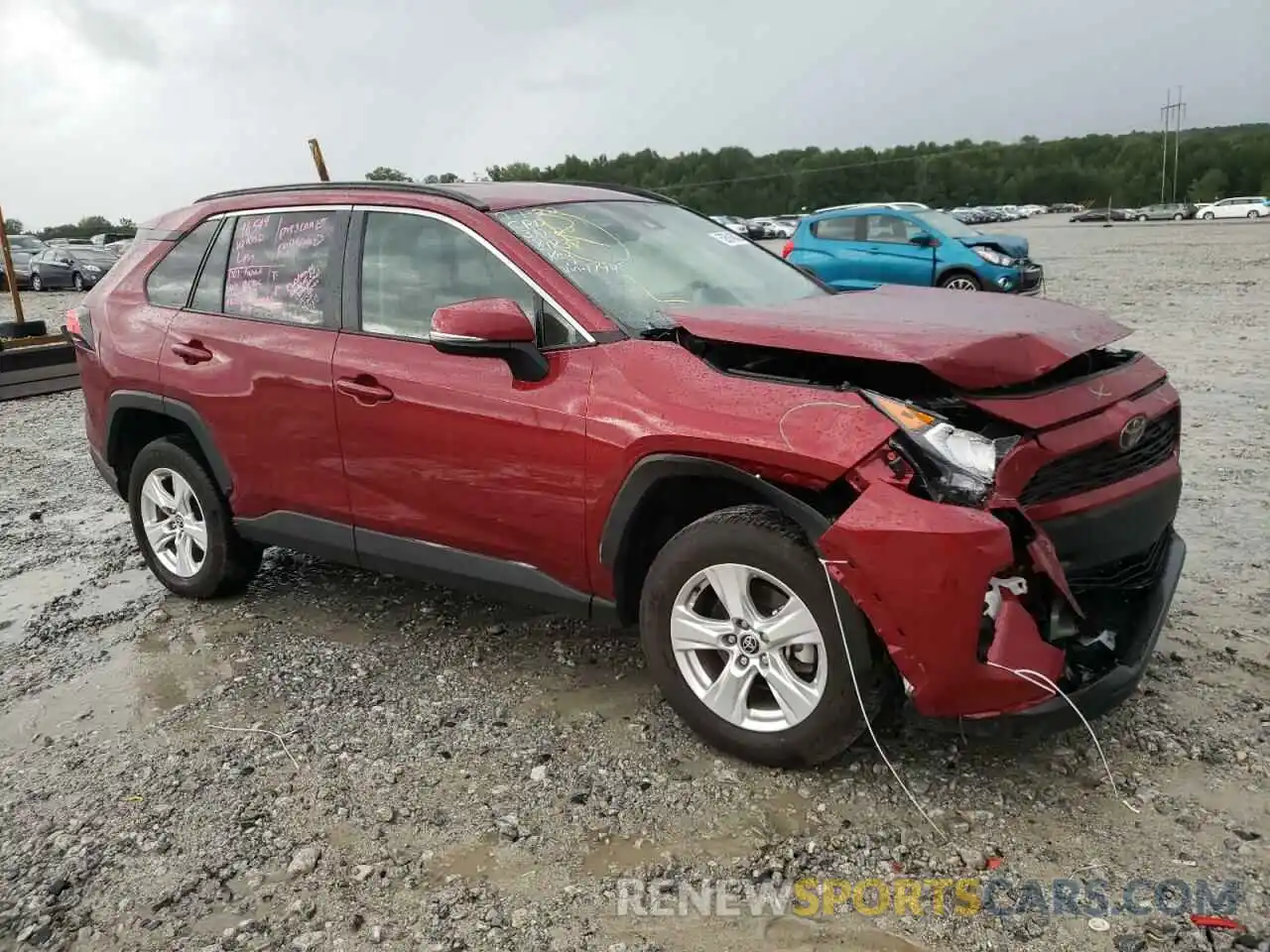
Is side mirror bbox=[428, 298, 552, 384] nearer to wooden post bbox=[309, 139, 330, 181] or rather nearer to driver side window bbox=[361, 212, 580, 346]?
driver side window bbox=[361, 212, 580, 346]

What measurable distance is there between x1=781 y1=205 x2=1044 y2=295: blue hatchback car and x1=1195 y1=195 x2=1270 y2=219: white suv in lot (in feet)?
155

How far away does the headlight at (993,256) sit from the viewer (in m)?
14.1

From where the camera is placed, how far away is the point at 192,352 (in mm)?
4375

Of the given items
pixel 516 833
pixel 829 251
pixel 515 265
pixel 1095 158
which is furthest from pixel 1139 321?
pixel 1095 158

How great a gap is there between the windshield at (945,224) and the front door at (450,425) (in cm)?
1214

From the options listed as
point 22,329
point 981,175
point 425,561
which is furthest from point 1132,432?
point 981,175

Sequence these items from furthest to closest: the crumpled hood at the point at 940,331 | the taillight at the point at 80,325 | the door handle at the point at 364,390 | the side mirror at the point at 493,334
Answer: the taillight at the point at 80,325 → the door handle at the point at 364,390 → the side mirror at the point at 493,334 → the crumpled hood at the point at 940,331

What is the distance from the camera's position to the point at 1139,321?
38.8ft

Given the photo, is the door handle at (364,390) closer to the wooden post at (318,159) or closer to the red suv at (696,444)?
the red suv at (696,444)

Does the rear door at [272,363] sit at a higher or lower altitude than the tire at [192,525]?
higher

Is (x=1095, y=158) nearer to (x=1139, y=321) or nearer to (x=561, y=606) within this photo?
(x=1139, y=321)

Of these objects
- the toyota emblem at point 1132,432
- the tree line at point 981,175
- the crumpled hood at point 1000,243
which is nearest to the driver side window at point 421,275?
the toyota emblem at point 1132,432

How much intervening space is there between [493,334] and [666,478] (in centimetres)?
72

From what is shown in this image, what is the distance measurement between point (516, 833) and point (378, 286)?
208 centimetres
